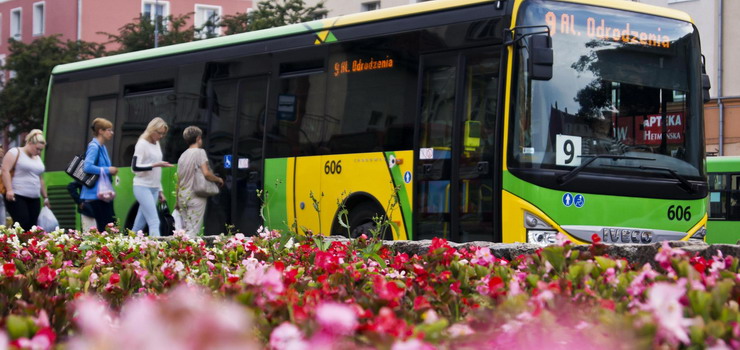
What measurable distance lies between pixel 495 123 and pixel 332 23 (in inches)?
120

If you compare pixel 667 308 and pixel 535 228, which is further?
pixel 535 228

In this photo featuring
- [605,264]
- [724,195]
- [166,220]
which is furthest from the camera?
[724,195]

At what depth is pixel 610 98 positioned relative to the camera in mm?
11250

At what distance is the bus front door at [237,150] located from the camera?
14.2 meters

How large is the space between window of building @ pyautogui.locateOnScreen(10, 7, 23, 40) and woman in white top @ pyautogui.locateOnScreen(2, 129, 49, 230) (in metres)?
54.3

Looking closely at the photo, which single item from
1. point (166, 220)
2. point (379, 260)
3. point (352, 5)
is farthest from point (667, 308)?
point (352, 5)

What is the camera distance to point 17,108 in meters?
51.1

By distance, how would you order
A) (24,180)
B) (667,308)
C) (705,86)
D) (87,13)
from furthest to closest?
(87,13) < (24,180) < (705,86) < (667,308)

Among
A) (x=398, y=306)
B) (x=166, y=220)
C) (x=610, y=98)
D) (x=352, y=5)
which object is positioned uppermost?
(x=352, y=5)

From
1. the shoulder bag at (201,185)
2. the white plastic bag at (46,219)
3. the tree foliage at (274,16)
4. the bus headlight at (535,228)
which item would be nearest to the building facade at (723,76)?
the tree foliage at (274,16)

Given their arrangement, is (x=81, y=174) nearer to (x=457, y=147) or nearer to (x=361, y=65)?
(x=361, y=65)

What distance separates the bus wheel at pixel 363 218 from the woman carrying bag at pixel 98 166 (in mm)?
3051

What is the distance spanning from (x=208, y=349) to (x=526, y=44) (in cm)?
1002

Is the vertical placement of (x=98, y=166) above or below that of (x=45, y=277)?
above
